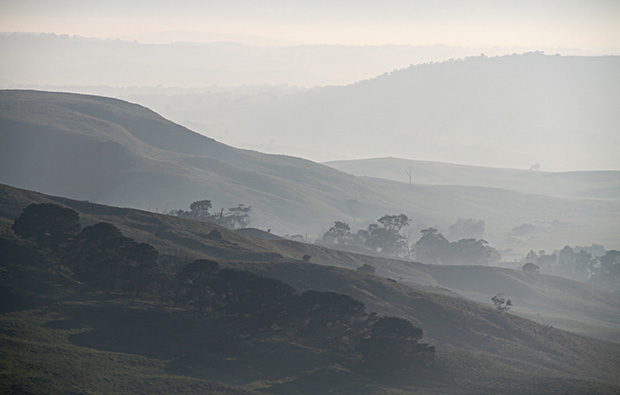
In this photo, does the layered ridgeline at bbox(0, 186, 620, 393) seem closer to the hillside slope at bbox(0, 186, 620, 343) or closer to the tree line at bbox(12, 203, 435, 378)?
the tree line at bbox(12, 203, 435, 378)

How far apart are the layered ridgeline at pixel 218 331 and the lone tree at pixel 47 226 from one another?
250 mm

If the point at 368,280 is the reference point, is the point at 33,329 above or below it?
below

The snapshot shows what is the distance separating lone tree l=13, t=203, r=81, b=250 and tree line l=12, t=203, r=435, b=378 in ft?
0.48

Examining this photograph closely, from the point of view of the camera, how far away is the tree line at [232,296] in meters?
95.4

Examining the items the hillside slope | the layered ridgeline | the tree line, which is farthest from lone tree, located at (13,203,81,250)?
the hillside slope

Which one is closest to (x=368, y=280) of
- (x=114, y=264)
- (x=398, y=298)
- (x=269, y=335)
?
(x=398, y=298)

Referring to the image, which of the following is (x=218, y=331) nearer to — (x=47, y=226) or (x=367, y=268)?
(x=47, y=226)

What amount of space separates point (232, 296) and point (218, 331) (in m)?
7.76

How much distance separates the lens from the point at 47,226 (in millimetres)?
111562

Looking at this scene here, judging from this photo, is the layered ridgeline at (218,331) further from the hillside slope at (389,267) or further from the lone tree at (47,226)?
the hillside slope at (389,267)

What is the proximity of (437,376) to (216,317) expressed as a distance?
31.8m

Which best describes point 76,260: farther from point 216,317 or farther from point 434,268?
point 434,268

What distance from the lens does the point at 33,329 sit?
85188mm

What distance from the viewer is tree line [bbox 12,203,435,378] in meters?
95.4
